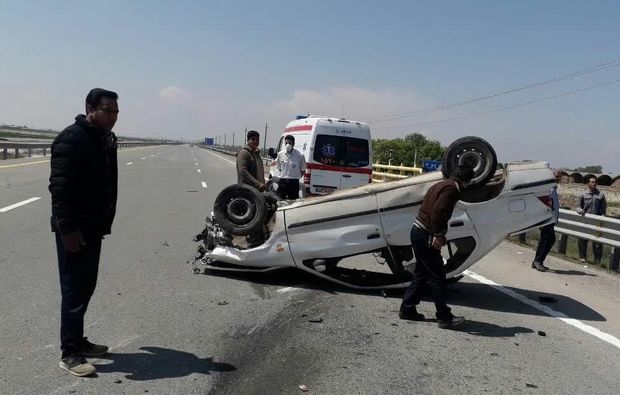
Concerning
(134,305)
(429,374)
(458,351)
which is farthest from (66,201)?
(458,351)

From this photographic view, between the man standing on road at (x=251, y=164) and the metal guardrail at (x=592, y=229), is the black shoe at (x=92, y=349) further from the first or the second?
the metal guardrail at (x=592, y=229)

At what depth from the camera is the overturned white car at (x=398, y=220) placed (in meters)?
6.57

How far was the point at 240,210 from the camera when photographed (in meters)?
7.45

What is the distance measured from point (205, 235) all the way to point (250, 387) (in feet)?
13.7

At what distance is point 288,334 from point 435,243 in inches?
65.7

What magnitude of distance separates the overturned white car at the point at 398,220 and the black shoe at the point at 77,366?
3126mm

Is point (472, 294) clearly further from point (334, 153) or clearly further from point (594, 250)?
point (334, 153)

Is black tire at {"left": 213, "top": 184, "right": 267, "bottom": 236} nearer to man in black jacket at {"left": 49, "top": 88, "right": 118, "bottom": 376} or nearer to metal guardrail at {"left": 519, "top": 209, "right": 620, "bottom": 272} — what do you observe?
man in black jacket at {"left": 49, "top": 88, "right": 118, "bottom": 376}

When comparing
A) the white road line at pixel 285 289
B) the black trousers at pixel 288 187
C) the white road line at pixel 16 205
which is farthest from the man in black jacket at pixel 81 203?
the white road line at pixel 16 205

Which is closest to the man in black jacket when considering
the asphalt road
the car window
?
the asphalt road

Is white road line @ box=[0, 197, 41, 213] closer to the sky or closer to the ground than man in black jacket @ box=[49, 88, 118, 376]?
closer to the ground

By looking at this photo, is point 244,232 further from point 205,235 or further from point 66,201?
point 66,201

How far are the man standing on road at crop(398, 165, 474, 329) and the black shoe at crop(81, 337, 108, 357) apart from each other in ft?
9.63

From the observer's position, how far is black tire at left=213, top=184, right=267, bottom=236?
7250mm
